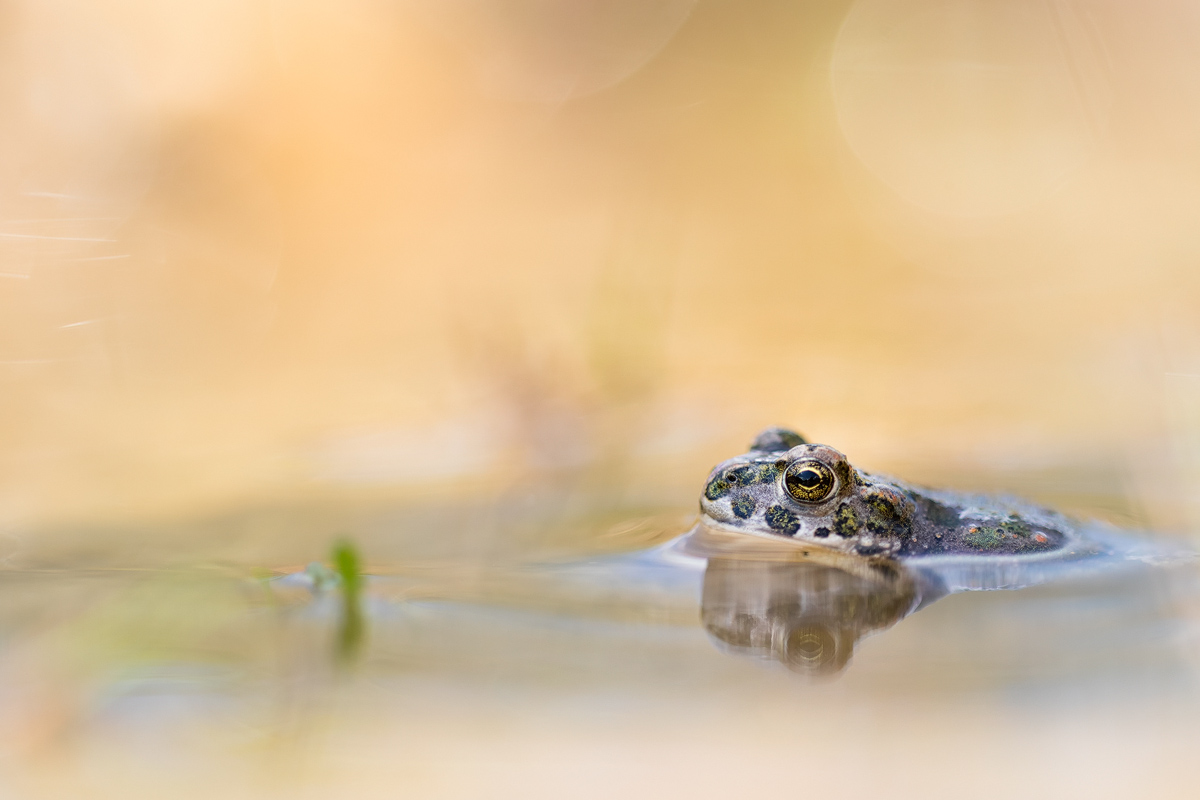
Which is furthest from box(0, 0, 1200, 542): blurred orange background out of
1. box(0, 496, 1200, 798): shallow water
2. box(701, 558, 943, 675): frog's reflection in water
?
box(0, 496, 1200, 798): shallow water

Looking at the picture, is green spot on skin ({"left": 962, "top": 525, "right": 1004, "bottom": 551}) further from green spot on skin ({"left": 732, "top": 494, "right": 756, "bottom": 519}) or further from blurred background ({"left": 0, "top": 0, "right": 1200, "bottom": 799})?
green spot on skin ({"left": 732, "top": 494, "right": 756, "bottom": 519})

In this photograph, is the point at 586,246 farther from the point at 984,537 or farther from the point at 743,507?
the point at 984,537

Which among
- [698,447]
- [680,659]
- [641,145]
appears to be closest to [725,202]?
[641,145]

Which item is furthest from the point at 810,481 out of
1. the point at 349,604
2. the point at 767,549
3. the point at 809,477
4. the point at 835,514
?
the point at 349,604

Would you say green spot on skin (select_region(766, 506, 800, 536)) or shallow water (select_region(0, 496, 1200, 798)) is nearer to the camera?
shallow water (select_region(0, 496, 1200, 798))

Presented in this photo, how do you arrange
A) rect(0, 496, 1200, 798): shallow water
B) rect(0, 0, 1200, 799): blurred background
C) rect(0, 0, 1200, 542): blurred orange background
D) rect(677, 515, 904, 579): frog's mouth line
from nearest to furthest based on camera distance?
rect(0, 496, 1200, 798): shallow water < rect(0, 0, 1200, 799): blurred background < rect(677, 515, 904, 579): frog's mouth line < rect(0, 0, 1200, 542): blurred orange background

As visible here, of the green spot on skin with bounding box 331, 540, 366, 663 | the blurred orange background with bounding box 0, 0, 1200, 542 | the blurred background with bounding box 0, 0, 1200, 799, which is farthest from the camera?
the blurred orange background with bounding box 0, 0, 1200, 542

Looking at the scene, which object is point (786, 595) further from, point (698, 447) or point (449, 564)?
point (698, 447)
